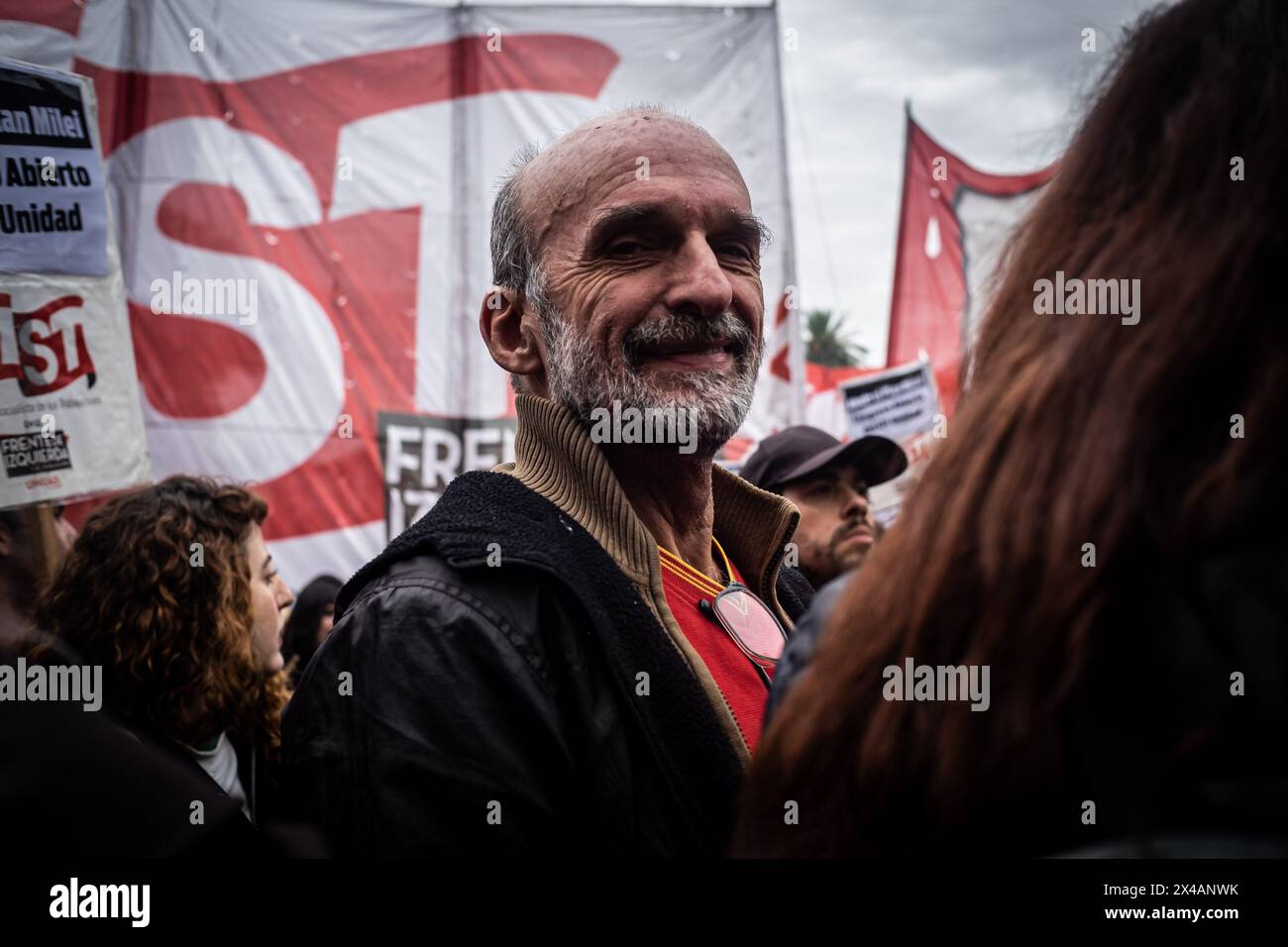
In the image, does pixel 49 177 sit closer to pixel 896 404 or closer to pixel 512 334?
pixel 512 334

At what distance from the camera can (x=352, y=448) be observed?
23.1 feet

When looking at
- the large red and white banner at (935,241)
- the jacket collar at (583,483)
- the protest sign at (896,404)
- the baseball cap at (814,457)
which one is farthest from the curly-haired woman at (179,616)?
the large red and white banner at (935,241)

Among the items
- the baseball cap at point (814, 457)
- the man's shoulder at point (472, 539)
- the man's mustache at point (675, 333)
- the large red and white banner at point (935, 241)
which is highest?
the large red and white banner at point (935, 241)

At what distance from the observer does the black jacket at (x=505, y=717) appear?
139 cm

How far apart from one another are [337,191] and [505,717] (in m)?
6.40

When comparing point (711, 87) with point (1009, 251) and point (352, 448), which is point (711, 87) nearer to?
point (352, 448)

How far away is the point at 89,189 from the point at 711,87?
5.06 meters

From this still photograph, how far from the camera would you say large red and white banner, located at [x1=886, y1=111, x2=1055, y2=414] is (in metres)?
7.44

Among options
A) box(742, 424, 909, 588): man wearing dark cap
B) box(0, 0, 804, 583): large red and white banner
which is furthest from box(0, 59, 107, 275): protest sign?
box(0, 0, 804, 583): large red and white banner

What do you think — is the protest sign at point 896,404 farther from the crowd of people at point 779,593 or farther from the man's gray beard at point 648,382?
the man's gray beard at point 648,382

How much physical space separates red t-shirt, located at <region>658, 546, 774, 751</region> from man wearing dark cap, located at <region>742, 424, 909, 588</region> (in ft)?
7.75

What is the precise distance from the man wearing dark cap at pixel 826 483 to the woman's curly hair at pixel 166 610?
82.2 inches

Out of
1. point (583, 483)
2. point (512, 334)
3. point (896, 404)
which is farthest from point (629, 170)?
point (896, 404)

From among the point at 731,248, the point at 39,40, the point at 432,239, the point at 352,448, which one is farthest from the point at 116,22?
the point at 731,248
